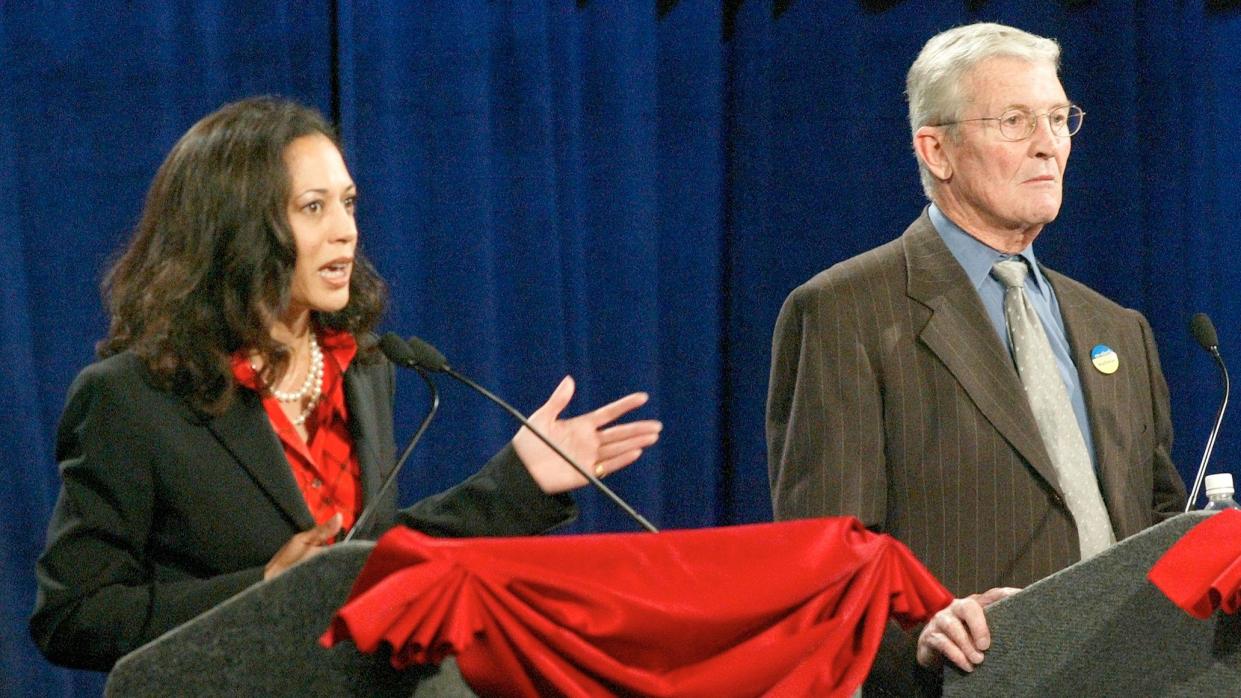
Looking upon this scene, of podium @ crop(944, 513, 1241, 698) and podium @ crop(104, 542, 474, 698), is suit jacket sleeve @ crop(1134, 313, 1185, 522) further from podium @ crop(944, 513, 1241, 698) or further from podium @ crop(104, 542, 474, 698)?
podium @ crop(104, 542, 474, 698)

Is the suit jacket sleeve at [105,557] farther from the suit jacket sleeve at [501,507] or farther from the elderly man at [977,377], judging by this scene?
the elderly man at [977,377]

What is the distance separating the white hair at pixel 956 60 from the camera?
2.83m

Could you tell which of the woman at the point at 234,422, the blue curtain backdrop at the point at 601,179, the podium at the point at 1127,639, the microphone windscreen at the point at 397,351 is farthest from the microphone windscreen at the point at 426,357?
the blue curtain backdrop at the point at 601,179

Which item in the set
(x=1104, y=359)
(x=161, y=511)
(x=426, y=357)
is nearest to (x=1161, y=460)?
(x=1104, y=359)

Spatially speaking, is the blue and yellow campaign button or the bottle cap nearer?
the bottle cap

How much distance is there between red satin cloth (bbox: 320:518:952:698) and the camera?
5.54 ft

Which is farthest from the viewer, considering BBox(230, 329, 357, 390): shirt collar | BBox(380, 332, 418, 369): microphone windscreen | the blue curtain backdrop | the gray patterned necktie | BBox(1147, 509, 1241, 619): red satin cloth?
the blue curtain backdrop

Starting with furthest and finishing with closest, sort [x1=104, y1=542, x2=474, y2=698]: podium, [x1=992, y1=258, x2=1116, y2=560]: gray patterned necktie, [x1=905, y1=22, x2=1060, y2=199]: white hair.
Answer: [x1=905, y1=22, x2=1060, y2=199]: white hair
[x1=992, y1=258, x2=1116, y2=560]: gray patterned necktie
[x1=104, y1=542, x2=474, y2=698]: podium

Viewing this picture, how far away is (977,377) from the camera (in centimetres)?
262

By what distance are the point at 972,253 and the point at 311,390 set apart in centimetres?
114

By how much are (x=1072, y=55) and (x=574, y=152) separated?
1376mm


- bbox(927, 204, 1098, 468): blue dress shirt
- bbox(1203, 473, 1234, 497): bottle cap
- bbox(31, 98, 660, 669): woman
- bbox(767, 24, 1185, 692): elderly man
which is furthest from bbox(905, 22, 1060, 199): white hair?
bbox(31, 98, 660, 669): woman

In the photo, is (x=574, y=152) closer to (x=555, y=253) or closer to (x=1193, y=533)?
(x=555, y=253)

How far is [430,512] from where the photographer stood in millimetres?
2326
